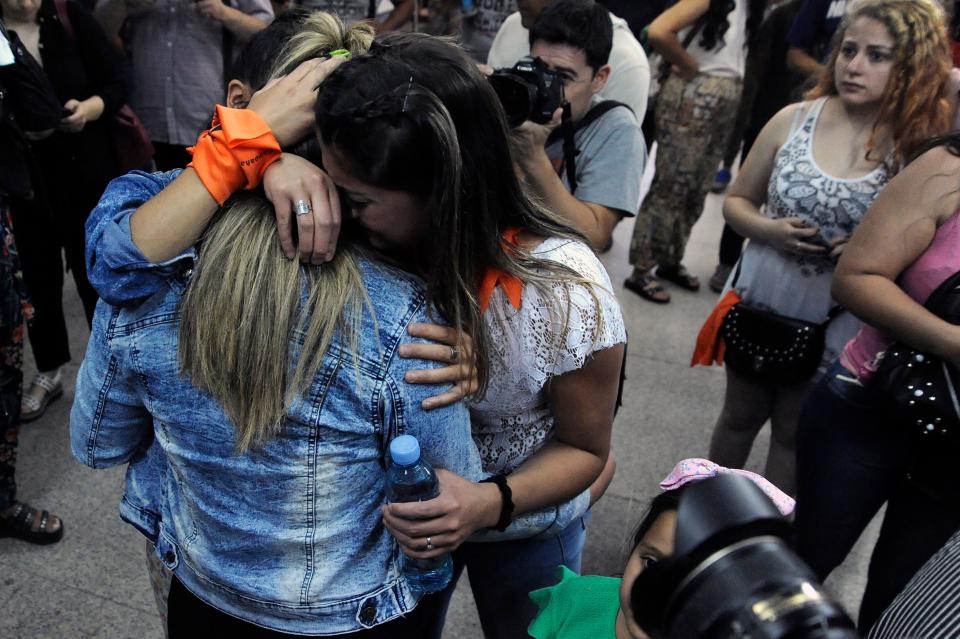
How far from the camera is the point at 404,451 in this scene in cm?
85

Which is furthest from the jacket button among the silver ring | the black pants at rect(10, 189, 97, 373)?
the black pants at rect(10, 189, 97, 373)

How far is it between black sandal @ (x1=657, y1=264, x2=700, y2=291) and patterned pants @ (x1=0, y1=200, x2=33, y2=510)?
320cm

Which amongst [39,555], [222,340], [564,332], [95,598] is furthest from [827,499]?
[39,555]

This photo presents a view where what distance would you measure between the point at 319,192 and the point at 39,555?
195 cm

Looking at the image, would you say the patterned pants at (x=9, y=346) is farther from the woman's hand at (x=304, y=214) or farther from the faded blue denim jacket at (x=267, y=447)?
the woman's hand at (x=304, y=214)

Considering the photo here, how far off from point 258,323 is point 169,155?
2890mm

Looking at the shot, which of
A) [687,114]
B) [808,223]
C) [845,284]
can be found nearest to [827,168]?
[808,223]

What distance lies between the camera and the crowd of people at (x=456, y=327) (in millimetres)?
860

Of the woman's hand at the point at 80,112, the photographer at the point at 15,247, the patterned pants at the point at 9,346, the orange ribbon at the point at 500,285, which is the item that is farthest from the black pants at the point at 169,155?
the orange ribbon at the point at 500,285

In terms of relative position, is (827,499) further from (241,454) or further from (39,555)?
(39,555)

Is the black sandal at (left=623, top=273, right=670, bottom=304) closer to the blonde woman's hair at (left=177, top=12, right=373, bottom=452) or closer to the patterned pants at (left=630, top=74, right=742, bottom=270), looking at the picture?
the patterned pants at (left=630, top=74, right=742, bottom=270)

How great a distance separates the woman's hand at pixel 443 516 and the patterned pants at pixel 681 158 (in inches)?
123

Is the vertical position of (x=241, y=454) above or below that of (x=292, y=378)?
below

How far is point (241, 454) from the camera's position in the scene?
0.87 meters
